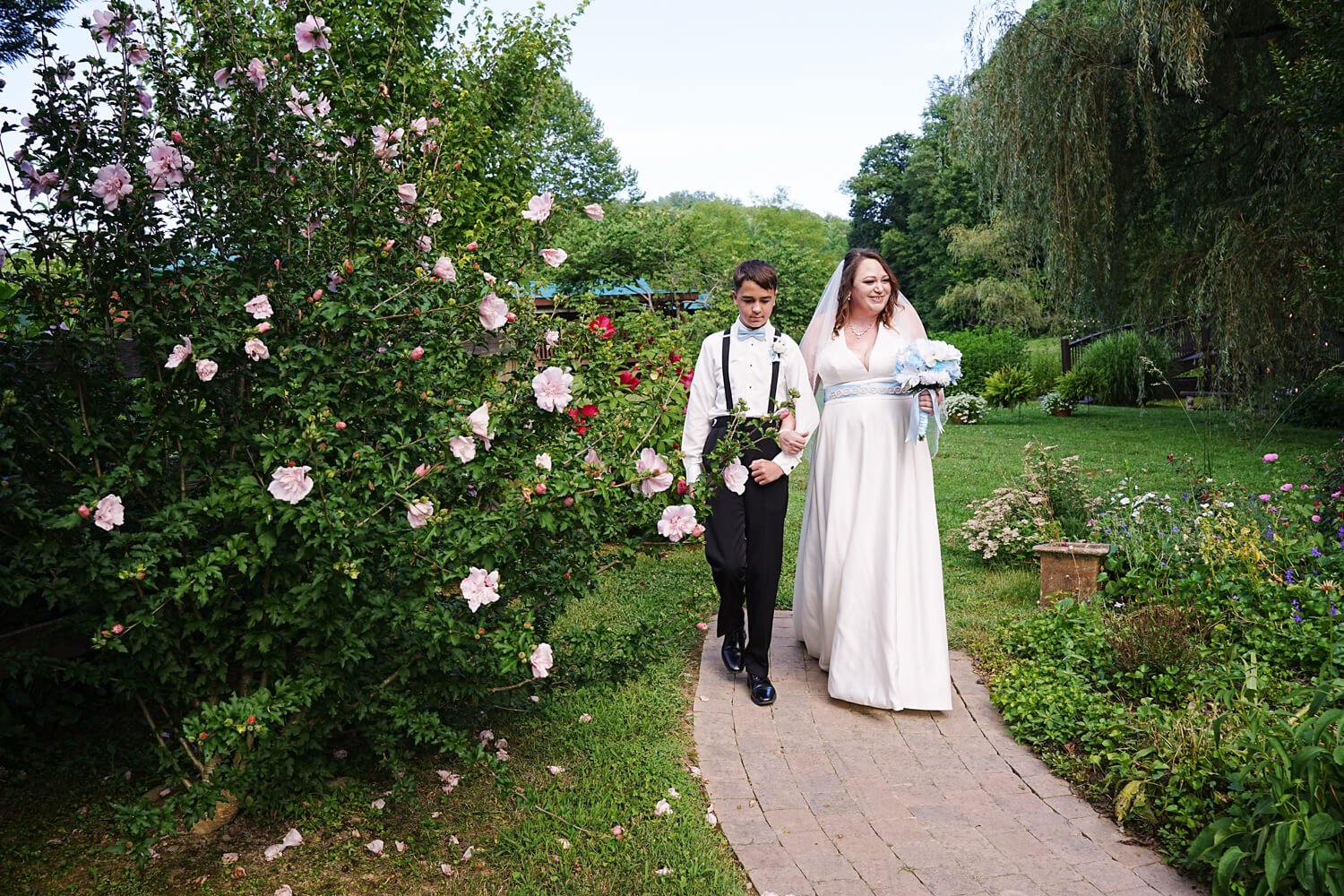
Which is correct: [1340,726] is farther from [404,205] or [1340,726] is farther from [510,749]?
[404,205]

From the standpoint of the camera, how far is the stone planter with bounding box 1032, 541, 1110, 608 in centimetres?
569

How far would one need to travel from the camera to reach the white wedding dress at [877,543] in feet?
14.6

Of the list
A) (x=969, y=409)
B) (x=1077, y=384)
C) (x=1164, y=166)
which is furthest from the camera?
(x=1077, y=384)

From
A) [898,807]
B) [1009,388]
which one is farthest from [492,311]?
[1009,388]

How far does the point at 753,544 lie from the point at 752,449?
0.47 meters

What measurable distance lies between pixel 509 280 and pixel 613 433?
2.33ft

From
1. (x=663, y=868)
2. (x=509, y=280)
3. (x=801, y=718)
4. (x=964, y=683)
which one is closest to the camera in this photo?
(x=663, y=868)

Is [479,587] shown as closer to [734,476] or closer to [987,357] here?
[734,476]

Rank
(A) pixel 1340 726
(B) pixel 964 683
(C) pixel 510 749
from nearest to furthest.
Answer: (A) pixel 1340 726 < (C) pixel 510 749 < (B) pixel 964 683

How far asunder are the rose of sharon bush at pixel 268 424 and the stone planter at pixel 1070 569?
354 centimetres

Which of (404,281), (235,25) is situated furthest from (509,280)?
(235,25)

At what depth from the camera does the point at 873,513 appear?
4.56 m

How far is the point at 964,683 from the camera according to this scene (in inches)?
191

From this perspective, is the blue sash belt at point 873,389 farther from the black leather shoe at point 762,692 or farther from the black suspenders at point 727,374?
the black leather shoe at point 762,692
